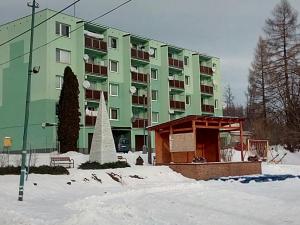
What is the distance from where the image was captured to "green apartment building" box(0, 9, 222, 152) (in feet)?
146

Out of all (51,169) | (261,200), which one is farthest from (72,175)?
(261,200)

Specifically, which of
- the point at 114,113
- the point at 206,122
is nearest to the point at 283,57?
the point at 114,113

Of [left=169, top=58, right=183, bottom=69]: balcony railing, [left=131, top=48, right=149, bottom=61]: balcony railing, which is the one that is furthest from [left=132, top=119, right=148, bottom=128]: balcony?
[left=169, top=58, right=183, bottom=69]: balcony railing

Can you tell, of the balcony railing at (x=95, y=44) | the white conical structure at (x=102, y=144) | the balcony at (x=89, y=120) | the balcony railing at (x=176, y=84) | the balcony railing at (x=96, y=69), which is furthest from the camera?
the balcony railing at (x=176, y=84)

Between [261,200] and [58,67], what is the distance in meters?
31.8

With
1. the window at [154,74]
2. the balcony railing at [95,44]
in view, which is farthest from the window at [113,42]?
the window at [154,74]

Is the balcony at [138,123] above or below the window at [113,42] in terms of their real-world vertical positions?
below

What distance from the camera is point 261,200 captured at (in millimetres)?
16703

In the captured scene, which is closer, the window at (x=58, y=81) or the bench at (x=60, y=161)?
the bench at (x=60, y=161)

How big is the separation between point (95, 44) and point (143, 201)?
34849 mm

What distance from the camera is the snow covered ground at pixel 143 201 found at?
12.3 metres

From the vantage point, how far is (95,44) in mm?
49500

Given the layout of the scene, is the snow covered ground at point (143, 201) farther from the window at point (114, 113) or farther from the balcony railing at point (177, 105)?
the balcony railing at point (177, 105)

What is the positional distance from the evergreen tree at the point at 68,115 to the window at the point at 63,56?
4055 mm
